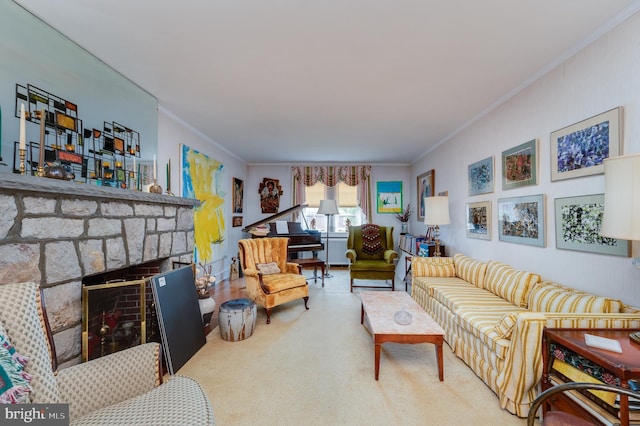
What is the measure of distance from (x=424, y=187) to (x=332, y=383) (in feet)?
15.4

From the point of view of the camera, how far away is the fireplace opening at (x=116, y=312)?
208 centimetres

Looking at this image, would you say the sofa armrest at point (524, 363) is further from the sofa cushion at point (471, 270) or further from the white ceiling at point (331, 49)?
the white ceiling at point (331, 49)

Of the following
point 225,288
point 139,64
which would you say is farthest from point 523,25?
point 225,288

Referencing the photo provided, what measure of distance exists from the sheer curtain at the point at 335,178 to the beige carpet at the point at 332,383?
408 centimetres

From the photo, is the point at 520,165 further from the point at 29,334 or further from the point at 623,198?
the point at 29,334

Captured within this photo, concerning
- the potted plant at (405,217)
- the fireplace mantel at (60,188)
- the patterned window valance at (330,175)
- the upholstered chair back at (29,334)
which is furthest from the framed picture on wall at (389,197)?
the upholstered chair back at (29,334)

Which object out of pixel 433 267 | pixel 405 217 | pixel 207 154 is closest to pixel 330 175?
pixel 405 217

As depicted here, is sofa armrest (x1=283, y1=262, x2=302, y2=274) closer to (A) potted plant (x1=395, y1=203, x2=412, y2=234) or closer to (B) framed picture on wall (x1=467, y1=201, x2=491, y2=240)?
(B) framed picture on wall (x1=467, y1=201, x2=491, y2=240)

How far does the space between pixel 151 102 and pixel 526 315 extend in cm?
403

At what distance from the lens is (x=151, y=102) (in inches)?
123

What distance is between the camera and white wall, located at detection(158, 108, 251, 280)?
351cm

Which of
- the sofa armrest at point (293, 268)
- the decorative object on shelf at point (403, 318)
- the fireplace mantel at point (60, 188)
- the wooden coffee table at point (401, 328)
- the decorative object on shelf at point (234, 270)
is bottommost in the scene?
the decorative object on shelf at point (234, 270)

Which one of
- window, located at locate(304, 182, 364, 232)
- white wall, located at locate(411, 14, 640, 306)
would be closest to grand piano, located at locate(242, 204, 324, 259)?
window, located at locate(304, 182, 364, 232)

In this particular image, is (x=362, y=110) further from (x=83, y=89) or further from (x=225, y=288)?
(x=225, y=288)
